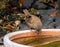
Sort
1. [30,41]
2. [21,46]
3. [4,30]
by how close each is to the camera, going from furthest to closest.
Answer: [4,30] → [30,41] → [21,46]

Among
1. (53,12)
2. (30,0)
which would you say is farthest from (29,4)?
(53,12)

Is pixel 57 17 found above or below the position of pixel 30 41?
below

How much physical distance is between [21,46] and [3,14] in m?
3.44

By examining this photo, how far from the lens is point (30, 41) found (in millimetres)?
2604

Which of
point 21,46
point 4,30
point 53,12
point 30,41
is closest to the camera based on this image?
point 21,46

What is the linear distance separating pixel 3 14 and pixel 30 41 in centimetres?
312

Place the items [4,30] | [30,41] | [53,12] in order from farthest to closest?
[53,12], [4,30], [30,41]

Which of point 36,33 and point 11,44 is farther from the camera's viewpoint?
point 36,33

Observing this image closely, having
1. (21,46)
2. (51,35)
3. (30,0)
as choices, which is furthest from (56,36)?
(30,0)

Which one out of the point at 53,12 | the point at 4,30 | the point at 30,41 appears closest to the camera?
the point at 30,41

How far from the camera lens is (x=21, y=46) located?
7.47ft

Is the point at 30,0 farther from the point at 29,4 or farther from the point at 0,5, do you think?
the point at 0,5

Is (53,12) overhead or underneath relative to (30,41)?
underneath

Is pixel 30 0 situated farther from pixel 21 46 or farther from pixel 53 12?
pixel 21 46
